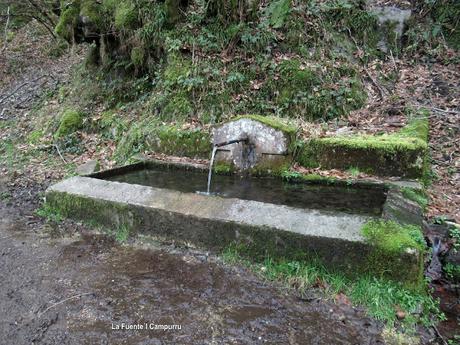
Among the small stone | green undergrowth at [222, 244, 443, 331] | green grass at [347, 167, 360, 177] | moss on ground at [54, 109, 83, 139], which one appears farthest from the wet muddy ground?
moss on ground at [54, 109, 83, 139]

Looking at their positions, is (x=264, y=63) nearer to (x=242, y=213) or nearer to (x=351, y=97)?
(x=351, y=97)

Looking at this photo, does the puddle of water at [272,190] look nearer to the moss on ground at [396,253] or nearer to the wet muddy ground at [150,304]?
the moss on ground at [396,253]

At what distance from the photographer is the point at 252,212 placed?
148 inches

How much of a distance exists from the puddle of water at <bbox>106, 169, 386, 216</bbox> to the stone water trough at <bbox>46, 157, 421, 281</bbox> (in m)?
0.01

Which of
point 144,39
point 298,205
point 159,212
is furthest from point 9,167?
point 298,205

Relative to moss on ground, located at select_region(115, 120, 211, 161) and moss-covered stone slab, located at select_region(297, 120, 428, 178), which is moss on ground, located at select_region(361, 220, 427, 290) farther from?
moss on ground, located at select_region(115, 120, 211, 161)

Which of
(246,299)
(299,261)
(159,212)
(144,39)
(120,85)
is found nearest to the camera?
(246,299)

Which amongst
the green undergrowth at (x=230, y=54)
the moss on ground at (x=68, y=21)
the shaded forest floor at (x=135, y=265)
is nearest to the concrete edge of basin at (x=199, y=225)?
the shaded forest floor at (x=135, y=265)

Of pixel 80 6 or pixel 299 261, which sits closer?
pixel 299 261

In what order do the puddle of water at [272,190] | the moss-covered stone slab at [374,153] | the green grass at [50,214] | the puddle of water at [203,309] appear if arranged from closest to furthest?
1. the puddle of water at [203,309]
2. the puddle of water at [272,190]
3. the moss-covered stone slab at [374,153]
4. the green grass at [50,214]

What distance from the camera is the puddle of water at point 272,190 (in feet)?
14.0

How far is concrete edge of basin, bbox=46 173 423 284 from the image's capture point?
3201 mm

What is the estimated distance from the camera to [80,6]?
318 inches

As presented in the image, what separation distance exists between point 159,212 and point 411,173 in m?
3.20
